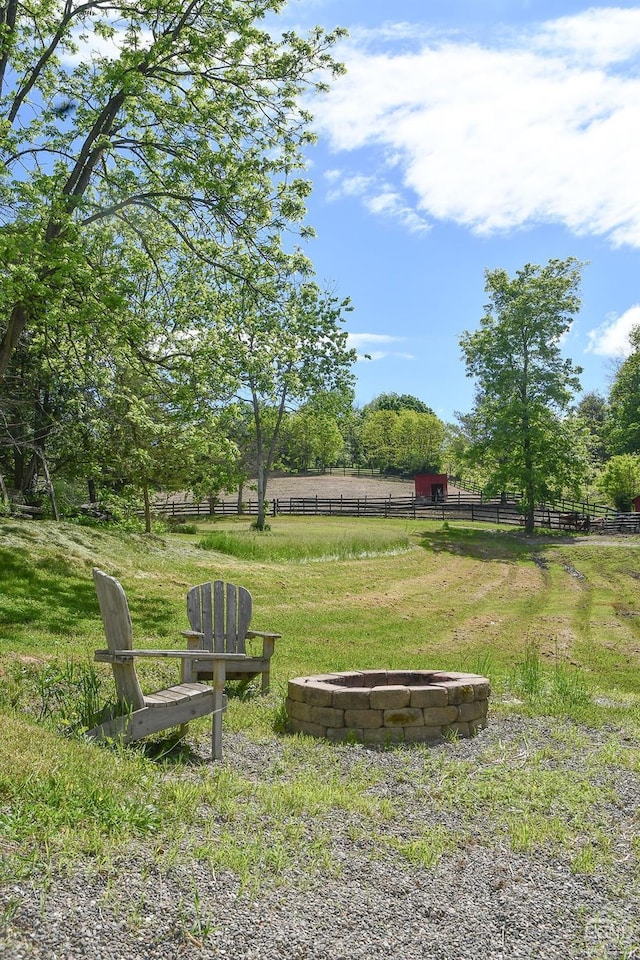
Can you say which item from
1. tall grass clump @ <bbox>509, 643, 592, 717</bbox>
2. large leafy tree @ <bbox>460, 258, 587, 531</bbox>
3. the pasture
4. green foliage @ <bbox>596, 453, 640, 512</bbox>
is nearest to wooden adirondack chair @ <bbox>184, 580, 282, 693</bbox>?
the pasture

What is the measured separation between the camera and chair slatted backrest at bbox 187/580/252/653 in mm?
7602

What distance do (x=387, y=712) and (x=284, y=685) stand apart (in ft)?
7.09

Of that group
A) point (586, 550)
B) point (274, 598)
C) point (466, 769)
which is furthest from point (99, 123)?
point (586, 550)

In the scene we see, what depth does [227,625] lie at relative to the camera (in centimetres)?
782

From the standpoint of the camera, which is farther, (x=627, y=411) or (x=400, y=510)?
(x=627, y=411)

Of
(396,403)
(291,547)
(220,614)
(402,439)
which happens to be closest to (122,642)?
(220,614)

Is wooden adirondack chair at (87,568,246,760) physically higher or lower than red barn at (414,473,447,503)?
lower

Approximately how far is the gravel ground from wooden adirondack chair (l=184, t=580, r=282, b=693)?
11.9ft

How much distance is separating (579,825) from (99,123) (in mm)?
11661

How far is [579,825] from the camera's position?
441 cm

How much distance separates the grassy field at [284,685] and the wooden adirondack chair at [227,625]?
0.36 metres

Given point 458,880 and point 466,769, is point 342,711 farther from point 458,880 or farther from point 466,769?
point 458,880

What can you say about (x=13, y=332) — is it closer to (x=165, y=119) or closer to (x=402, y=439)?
(x=165, y=119)

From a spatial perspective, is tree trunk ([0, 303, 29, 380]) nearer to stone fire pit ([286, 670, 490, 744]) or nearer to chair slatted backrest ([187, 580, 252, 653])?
chair slatted backrest ([187, 580, 252, 653])
